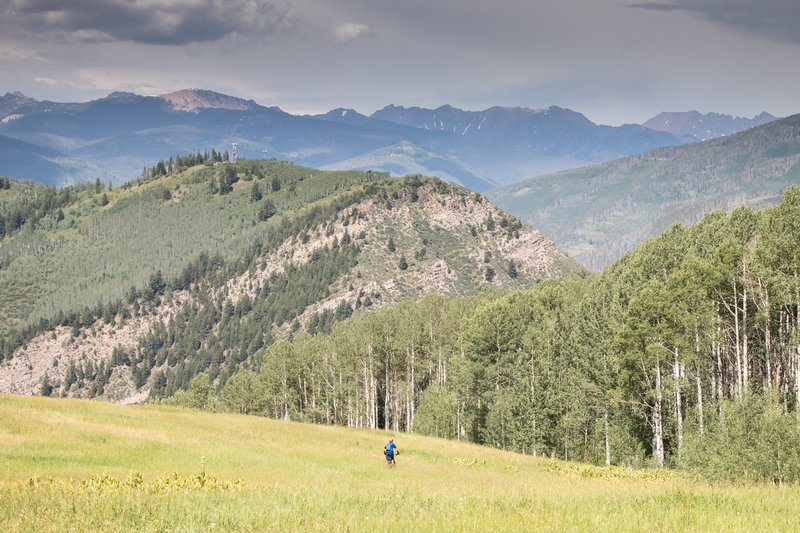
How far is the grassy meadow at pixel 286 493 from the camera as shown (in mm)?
11867

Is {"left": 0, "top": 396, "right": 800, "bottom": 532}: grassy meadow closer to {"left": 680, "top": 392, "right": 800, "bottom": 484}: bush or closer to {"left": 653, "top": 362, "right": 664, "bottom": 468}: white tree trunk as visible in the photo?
{"left": 680, "top": 392, "right": 800, "bottom": 484}: bush

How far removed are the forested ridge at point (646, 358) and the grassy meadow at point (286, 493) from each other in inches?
434

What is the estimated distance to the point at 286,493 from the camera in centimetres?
1675

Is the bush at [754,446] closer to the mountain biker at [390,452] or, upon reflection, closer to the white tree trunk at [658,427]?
the white tree trunk at [658,427]

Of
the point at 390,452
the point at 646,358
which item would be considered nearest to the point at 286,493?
the point at 390,452

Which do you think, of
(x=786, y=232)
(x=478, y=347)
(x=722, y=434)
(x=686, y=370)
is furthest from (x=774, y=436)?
(x=478, y=347)

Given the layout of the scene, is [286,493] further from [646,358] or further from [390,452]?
[646,358]

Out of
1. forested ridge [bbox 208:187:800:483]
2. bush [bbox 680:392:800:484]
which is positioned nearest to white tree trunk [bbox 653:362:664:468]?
forested ridge [bbox 208:187:800:483]

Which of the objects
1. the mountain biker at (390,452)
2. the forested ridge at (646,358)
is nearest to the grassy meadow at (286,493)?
the mountain biker at (390,452)

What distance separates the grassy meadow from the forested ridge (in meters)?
11.0

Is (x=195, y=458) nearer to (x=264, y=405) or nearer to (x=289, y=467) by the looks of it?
(x=289, y=467)

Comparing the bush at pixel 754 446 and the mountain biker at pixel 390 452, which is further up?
the bush at pixel 754 446

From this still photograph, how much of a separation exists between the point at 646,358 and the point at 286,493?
36.2 meters

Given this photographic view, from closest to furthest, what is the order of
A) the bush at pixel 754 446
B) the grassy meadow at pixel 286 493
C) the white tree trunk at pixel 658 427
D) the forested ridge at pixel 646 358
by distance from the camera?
the grassy meadow at pixel 286 493
the bush at pixel 754 446
the forested ridge at pixel 646 358
the white tree trunk at pixel 658 427
